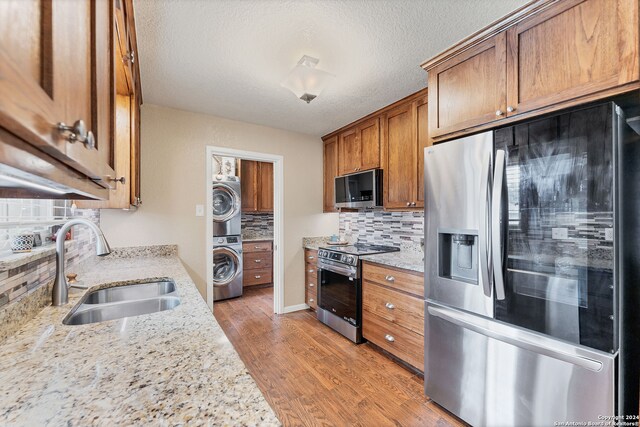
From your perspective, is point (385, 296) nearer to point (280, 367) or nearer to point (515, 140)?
point (280, 367)

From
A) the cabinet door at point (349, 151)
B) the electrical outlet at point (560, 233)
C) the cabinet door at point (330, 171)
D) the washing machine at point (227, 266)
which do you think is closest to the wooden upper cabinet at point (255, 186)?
the washing machine at point (227, 266)

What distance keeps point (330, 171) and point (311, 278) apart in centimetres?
141

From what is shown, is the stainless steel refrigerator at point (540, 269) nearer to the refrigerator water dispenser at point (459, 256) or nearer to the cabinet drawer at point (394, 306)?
the refrigerator water dispenser at point (459, 256)

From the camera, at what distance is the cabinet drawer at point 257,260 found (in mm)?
4574

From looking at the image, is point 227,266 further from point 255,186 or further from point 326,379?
point 326,379

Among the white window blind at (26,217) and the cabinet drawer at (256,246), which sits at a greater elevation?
the white window blind at (26,217)

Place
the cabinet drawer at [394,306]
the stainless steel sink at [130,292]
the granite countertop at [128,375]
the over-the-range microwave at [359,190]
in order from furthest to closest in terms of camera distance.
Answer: the over-the-range microwave at [359,190] < the cabinet drawer at [394,306] < the stainless steel sink at [130,292] < the granite countertop at [128,375]

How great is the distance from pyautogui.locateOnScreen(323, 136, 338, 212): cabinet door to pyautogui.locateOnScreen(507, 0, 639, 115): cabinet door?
2.27 meters

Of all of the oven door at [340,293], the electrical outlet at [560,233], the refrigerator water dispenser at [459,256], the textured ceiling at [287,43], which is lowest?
the oven door at [340,293]

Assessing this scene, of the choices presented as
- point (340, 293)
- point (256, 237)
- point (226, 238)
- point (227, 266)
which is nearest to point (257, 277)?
point (227, 266)

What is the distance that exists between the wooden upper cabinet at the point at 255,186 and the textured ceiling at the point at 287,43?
213 cm

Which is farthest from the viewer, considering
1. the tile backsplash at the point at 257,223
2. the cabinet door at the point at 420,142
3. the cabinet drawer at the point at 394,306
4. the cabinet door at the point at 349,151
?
the tile backsplash at the point at 257,223

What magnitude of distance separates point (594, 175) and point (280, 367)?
2.34 meters

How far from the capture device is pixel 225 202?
4.30 meters
